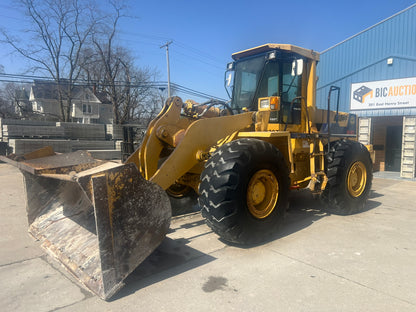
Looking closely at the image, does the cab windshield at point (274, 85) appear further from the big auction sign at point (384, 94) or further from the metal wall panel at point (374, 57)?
the metal wall panel at point (374, 57)

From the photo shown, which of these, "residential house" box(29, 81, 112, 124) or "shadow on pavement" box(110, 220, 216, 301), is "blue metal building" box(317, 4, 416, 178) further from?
"residential house" box(29, 81, 112, 124)

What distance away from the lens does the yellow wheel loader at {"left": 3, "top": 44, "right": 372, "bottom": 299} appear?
2.89m

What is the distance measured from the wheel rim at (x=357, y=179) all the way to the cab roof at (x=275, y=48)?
230 cm

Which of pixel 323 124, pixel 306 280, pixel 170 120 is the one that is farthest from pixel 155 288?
pixel 323 124

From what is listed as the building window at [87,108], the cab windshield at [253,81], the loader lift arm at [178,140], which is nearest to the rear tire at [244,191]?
the loader lift arm at [178,140]

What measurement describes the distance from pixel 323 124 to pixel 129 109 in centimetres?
2305

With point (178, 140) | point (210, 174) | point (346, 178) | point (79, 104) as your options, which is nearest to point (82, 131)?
point (178, 140)

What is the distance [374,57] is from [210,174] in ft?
35.9

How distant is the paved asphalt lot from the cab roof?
10.1 ft

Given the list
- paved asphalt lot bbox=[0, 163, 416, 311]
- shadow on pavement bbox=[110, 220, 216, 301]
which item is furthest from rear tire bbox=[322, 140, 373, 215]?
shadow on pavement bbox=[110, 220, 216, 301]

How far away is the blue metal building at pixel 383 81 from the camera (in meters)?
10.8

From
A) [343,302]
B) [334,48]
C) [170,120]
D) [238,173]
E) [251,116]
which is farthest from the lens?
[334,48]

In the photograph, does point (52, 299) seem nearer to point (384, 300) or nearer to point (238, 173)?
point (238, 173)

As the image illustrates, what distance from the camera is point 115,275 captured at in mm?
2787
